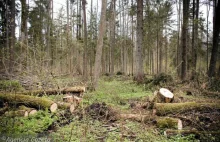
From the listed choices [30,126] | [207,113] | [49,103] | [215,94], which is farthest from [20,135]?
[215,94]

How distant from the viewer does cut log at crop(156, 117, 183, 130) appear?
511 cm

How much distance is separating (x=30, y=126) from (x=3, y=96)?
211cm

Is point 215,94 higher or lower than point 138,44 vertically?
lower

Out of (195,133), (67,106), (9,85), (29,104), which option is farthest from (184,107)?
(9,85)

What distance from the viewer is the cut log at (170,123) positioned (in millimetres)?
5107

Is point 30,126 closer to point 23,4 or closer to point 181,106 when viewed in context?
point 181,106

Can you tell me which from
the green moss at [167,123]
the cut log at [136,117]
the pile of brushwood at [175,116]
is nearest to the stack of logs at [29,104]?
the pile of brushwood at [175,116]

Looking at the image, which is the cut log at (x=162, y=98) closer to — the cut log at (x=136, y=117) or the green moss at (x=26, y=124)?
the cut log at (x=136, y=117)

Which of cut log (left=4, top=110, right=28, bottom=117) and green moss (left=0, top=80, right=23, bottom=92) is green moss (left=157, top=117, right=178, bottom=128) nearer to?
cut log (left=4, top=110, right=28, bottom=117)

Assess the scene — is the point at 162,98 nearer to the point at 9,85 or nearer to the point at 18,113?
the point at 18,113

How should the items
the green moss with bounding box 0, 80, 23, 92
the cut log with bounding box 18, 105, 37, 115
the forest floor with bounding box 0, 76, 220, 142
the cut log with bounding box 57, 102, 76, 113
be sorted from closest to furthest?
the forest floor with bounding box 0, 76, 220, 142 < the cut log with bounding box 18, 105, 37, 115 < the cut log with bounding box 57, 102, 76, 113 < the green moss with bounding box 0, 80, 23, 92

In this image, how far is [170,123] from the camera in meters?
5.20

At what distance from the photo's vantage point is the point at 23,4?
63.4 feet

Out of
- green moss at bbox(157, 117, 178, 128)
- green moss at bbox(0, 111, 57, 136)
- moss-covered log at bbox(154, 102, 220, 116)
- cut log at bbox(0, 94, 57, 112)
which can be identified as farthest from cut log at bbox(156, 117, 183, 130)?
cut log at bbox(0, 94, 57, 112)
